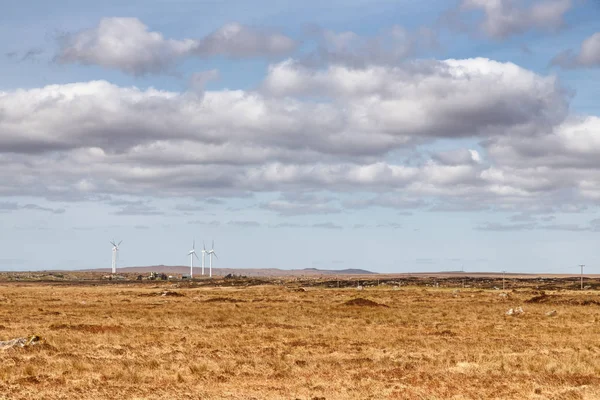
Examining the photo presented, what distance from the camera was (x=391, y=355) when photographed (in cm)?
3512

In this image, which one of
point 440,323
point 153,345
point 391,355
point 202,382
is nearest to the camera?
point 202,382

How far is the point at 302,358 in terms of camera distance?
111ft

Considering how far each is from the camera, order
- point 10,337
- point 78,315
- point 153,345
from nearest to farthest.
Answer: point 153,345
point 10,337
point 78,315

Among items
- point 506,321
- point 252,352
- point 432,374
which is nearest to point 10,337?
point 252,352

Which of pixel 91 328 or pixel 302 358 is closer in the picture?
pixel 302 358

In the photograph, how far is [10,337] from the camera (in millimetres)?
42844

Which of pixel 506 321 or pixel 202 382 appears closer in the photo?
pixel 202 382

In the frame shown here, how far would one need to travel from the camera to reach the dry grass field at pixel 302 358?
25484mm

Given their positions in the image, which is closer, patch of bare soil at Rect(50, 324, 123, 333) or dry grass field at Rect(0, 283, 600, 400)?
dry grass field at Rect(0, 283, 600, 400)

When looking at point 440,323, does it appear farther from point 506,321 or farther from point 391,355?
point 391,355

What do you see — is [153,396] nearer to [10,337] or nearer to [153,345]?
[153,345]

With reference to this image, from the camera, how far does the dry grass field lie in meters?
25.5

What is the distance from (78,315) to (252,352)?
30.6m

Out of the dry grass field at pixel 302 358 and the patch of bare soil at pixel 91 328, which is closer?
the dry grass field at pixel 302 358
